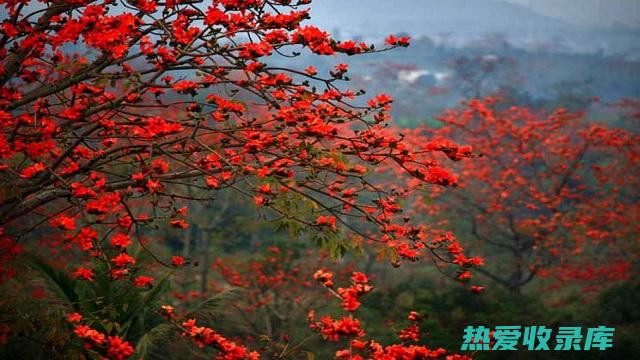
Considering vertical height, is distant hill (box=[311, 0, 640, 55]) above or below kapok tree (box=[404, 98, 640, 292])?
below

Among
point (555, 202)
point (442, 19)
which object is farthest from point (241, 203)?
point (442, 19)

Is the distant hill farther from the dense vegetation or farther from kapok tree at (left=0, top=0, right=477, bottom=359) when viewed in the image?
kapok tree at (left=0, top=0, right=477, bottom=359)

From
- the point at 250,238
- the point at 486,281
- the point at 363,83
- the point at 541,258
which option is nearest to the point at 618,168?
the point at 541,258

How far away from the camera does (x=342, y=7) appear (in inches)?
6398

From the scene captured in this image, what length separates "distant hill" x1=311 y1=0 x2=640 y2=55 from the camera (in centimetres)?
11744

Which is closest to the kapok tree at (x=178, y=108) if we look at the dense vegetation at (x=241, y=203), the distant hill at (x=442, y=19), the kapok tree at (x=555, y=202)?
the dense vegetation at (x=241, y=203)

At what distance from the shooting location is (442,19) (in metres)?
148

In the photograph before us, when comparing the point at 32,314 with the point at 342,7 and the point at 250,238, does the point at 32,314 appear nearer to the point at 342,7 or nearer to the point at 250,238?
the point at 250,238

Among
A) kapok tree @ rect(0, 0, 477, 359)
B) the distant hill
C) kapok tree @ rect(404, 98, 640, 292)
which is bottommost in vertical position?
the distant hill

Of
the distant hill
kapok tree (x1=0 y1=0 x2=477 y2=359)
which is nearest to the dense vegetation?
kapok tree (x1=0 y1=0 x2=477 y2=359)

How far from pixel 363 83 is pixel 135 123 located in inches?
1730

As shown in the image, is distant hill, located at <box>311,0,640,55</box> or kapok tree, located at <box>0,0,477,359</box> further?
distant hill, located at <box>311,0,640,55</box>

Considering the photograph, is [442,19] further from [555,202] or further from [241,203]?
[555,202]

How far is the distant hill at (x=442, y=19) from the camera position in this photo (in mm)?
117438
